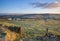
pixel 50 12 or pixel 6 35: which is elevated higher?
pixel 50 12

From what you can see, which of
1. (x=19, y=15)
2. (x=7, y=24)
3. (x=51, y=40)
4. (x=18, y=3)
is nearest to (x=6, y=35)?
(x=7, y=24)

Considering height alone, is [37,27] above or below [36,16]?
below

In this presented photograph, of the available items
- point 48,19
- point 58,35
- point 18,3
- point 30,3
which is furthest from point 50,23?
point 18,3

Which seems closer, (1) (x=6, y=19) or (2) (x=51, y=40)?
(2) (x=51, y=40)

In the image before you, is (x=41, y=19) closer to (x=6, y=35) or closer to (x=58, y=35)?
(x=58, y=35)

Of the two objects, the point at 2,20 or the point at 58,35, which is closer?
the point at 58,35

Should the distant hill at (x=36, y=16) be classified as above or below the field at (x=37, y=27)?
above

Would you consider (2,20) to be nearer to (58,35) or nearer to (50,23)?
(50,23)

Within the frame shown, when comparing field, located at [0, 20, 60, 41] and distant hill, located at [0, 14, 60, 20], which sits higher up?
distant hill, located at [0, 14, 60, 20]

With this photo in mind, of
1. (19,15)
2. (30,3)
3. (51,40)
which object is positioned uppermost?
(30,3)
